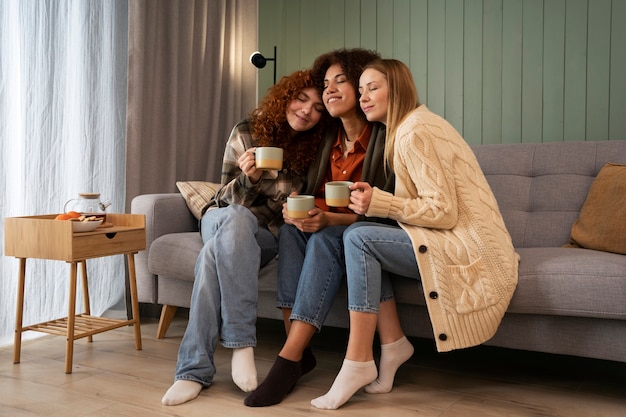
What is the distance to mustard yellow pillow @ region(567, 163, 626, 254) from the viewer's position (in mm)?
1911

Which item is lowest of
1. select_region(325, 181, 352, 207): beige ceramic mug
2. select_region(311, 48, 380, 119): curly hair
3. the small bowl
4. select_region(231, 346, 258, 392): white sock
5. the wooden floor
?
the wooden floor

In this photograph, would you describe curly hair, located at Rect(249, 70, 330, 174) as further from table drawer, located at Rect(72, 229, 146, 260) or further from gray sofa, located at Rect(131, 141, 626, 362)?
table drawer, located at Rect(72, 229, 146, 260)

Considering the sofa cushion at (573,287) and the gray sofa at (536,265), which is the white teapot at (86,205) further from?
the sofa cushion at (573,287)

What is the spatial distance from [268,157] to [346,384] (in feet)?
2.33

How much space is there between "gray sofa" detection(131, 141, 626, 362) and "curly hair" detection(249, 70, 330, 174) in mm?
407

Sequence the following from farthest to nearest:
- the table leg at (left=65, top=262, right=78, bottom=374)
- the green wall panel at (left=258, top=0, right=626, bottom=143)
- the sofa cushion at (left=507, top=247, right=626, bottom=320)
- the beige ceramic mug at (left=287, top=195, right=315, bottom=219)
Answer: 1. the green wall panel at (left=258, top=0, right=626, bottom=143)
2. the table leg at (left=65, top=262, right=78, bottom=374)
3. the beige ceramic mug at (left=287, top=195, right=315, bottom=219)
4. the sofa cushion at (left=507, top=247, right=626, bottom=320)

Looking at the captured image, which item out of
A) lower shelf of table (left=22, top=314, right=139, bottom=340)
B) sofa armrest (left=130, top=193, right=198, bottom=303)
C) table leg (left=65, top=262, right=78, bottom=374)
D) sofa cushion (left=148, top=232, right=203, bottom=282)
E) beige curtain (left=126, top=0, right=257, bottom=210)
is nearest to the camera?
table leg (left=65, top=262, right=78, bottom=374)

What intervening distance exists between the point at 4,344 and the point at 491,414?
72.6 inches

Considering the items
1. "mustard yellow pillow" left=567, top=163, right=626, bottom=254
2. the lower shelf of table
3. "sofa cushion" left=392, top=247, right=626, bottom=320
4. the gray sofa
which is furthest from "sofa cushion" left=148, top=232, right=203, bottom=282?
"mustard yellow pillow" left=567, top=163, right=626, bottom=254

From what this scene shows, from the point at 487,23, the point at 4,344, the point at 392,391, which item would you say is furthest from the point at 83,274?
the point at 487,23

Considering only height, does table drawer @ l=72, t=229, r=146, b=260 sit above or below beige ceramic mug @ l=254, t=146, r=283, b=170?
below

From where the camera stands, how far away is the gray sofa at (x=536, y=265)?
166cm

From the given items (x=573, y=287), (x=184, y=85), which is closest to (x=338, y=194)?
(x=573, y=287)

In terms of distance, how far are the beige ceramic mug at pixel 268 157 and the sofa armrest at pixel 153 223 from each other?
73 cm
